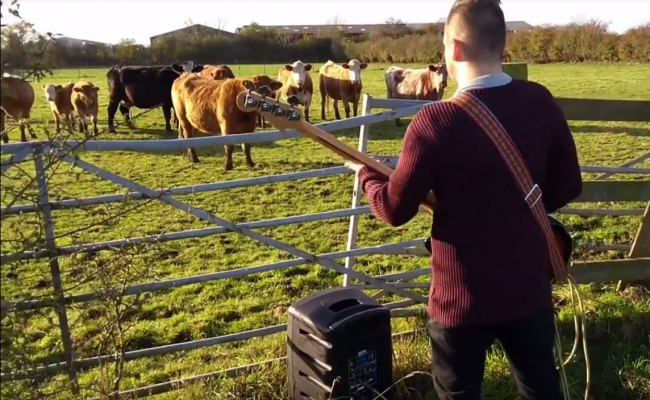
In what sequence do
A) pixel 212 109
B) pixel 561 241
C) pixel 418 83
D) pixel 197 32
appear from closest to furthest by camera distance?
pixel 561 241, pixel 212 109, pixel 418 83, pixel 197 32

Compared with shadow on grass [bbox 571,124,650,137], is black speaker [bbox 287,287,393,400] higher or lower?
higher

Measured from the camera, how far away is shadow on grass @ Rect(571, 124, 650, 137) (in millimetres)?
12586

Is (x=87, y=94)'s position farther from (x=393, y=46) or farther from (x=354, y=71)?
(x=393, y=46)

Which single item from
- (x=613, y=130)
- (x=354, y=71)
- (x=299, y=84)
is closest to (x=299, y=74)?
(x=299, y=84)

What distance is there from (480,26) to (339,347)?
5.02 feet

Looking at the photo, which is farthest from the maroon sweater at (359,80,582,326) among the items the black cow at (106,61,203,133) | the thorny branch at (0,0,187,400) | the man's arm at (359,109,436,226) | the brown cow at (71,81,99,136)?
the black cow at (106,61,203,133)

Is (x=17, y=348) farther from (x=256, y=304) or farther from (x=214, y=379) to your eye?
(x=256, y=304)

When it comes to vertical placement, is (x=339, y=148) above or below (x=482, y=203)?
above

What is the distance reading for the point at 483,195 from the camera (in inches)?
80.0

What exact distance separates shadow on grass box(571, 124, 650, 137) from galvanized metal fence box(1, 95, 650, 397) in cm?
883

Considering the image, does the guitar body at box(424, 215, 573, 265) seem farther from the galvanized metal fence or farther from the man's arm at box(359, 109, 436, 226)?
the galvanized metal fence

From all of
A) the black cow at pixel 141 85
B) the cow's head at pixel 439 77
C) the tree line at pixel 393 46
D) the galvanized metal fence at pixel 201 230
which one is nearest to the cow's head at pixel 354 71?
the cow's head at pixel 439 77

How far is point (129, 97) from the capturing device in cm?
1716

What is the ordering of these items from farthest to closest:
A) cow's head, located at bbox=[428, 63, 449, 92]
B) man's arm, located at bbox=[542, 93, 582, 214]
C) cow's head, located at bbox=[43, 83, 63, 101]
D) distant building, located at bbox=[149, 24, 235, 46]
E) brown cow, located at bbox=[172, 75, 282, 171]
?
distant building, located at bbox=[149, 24, 235, 46] → cow's head, located at bbox=[428, 63, 449, 92] → cow's head, located at bbox=[43, 83, 63, 101] → brown cow, located at bbox=[172, 75, 282, 171] → man's arm, located at bbox=[542, 93, 582, 214]
